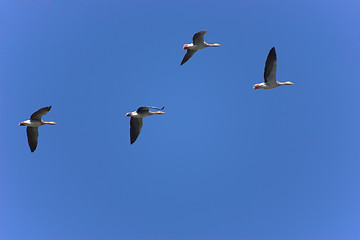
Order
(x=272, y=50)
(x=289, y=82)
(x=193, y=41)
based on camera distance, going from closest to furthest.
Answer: (x=272, y=50)
(x=289, y=82)
(x=193, y=41)

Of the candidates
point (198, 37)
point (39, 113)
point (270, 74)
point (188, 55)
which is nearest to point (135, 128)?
point (188, 55)

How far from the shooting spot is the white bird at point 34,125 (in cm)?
3012

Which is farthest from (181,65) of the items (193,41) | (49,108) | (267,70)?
(49,108)

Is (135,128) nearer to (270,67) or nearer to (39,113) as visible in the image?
(39,113)

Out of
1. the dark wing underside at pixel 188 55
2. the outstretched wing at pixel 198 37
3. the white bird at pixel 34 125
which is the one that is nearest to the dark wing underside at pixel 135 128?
the dark wing underside at pixel 188 55

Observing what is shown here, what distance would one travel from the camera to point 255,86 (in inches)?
1129

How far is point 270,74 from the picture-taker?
1121 inches

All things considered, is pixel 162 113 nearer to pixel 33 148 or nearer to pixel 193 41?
pixel 193 41

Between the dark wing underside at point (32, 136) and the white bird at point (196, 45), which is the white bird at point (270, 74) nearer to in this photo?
the white bird at point (196, 45)

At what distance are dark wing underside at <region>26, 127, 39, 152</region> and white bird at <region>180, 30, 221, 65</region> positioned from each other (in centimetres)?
975

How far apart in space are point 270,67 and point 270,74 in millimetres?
529

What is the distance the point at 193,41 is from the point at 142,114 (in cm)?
526

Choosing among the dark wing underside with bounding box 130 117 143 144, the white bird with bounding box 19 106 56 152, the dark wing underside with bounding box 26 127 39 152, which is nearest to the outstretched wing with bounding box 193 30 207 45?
the dark wing underside with bounding box 130 117 143 144

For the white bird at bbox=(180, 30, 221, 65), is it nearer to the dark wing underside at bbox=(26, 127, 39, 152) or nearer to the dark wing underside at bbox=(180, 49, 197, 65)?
the dark wing underside at bbox=(180, 49, 197, 65)
